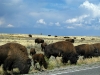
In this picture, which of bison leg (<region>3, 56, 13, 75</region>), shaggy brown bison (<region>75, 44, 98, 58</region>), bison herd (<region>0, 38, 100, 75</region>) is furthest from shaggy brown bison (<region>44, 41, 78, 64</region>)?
bison leg (<region>3, 56, 13, 75</region>)

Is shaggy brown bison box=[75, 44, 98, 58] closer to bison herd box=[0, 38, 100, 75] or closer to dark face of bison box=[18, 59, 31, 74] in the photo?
bison herd box=[0, 38, 100, 75]

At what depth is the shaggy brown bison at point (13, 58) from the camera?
1419cm

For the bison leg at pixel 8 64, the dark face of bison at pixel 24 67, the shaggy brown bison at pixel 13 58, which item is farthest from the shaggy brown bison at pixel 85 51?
the bison leg at pixel 8 64

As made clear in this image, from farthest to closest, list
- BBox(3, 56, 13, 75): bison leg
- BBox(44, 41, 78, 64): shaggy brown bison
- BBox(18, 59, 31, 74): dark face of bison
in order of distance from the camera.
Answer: BBox(44, 41, 78, 64): shaggy brown bison < BBox(18, 59, 31, 74): dark face of bison < BBox(3, 56, 13, 75): bison leg

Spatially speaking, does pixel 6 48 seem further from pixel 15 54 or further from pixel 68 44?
pixel 68 44

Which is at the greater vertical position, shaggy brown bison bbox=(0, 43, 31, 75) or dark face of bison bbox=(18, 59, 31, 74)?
shaggy brown bison bbox=(0, 43, 31, 75)

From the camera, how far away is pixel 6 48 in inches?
574

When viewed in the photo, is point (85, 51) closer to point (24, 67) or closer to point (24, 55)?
point (24, 55)

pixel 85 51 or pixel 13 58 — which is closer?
pixel 13 58

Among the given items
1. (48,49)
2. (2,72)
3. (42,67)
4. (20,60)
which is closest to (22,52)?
(20,60)

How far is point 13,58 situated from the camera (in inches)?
565

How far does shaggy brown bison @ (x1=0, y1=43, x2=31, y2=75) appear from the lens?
46.6ft

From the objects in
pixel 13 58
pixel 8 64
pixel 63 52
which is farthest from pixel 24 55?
pixel 63 52

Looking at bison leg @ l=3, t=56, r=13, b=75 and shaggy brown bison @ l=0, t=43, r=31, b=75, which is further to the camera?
shaggy brown bison @ l=0, t=43, r=31, b=75
